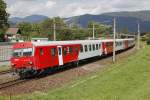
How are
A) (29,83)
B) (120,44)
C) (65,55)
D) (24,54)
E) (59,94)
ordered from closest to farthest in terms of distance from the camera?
(59,94), (29,83), (24,54), (65,55), (120,44)

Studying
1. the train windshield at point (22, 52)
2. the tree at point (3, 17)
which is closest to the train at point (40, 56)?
the train windshield at point (22, 52)

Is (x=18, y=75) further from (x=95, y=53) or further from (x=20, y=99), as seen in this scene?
(x=95, y=53)

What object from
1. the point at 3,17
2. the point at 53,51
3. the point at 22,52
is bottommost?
the point at 53,51

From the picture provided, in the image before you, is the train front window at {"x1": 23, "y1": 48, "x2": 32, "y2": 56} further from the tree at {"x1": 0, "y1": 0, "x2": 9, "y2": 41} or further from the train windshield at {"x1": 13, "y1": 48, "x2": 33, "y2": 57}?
the tree at {"x1": 0, "y1": 0, "x2": 9, "y2": 41}

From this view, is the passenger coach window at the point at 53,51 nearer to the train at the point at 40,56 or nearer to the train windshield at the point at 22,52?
the train at the point at 40,56

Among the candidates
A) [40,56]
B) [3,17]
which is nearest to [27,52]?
[40,56]

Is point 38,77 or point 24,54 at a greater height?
point 24,54

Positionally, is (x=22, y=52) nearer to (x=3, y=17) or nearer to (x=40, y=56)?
(x=40, y=56)

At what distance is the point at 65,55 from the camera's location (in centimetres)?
3438

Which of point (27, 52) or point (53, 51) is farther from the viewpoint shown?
point (53, 51)

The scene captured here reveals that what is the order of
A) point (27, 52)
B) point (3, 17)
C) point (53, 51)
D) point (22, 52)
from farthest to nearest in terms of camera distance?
point (3, 17)
point (53, 51)
point (22, 52)
point (27, 52)

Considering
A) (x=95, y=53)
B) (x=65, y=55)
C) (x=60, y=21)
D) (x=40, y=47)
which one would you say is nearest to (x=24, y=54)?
(x=40, y=47)

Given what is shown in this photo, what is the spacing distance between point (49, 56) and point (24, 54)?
272 cm

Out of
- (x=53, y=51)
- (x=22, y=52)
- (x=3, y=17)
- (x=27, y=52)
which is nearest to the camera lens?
(x=27, y=52)
